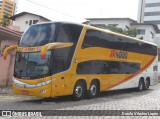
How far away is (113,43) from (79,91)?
4.41 metres

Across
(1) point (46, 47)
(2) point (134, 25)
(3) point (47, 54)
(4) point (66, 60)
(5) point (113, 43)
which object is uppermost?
(2) point (134, 25)

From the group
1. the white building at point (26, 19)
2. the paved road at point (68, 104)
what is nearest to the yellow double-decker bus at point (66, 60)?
the paved road at point (68, 104)

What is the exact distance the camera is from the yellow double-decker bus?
1460 centimetres

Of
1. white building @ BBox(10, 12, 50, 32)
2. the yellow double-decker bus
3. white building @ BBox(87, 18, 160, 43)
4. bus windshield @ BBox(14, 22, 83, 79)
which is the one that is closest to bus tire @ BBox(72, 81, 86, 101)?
the yellow double-decker bus

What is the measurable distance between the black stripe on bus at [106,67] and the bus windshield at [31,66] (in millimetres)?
2137

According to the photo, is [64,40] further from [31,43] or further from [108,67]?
[108,67]

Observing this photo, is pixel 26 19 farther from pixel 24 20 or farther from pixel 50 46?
pixel 50 46

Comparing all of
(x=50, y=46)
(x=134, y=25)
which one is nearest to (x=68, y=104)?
(x=50, y=46)

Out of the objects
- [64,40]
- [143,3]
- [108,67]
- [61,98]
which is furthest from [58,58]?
[143,3]

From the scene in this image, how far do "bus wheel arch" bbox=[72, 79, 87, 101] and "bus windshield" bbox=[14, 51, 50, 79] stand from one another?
2.24 metres

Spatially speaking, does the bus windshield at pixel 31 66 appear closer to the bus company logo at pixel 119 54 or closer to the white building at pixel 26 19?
the bus company logo at pixel 119 54

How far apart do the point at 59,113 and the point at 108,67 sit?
8.02 meters

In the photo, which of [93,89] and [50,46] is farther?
[93,89]

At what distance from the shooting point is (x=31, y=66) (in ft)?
48.9
